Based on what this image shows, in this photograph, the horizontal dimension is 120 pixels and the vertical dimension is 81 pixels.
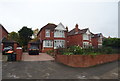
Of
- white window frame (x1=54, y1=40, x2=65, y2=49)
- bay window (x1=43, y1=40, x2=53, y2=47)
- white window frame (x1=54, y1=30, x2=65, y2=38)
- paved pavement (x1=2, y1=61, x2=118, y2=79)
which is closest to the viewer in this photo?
paved pavement (x1=2, y1=61, x2=118, y2=79)

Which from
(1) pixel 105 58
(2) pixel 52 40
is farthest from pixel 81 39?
(1) pixel 105 58

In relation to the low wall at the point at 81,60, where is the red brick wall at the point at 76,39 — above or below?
above

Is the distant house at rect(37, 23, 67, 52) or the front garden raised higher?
the distant house at rect(37, 23, 67, 52)

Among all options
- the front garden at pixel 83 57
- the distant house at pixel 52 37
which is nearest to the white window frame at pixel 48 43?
the distant house at pixel 52 37

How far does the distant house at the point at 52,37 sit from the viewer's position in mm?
25781

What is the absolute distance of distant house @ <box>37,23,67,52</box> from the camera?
25.8 metres

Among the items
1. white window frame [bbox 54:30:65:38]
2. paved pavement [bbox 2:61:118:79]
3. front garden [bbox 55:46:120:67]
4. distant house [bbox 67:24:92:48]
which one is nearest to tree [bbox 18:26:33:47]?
white window frame [bbox 54:30:65:38]

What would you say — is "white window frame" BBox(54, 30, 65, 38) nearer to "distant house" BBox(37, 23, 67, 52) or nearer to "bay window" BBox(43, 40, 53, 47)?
"distant house" BBox(37, 23, 67, 52)

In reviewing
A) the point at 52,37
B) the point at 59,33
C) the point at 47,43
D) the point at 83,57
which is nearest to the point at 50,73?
the point at 83,57

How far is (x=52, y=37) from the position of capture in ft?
86.4

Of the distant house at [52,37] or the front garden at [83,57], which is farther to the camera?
the distant house at [52,37]

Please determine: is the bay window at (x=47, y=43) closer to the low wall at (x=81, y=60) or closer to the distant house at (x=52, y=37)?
the distant house at (x=52, y=37)

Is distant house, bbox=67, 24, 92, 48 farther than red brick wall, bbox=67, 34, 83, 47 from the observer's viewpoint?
No

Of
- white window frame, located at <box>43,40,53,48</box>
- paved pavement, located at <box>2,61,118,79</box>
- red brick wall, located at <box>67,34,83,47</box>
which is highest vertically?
red brick wall, located at <box>67,34,83,47</box>
